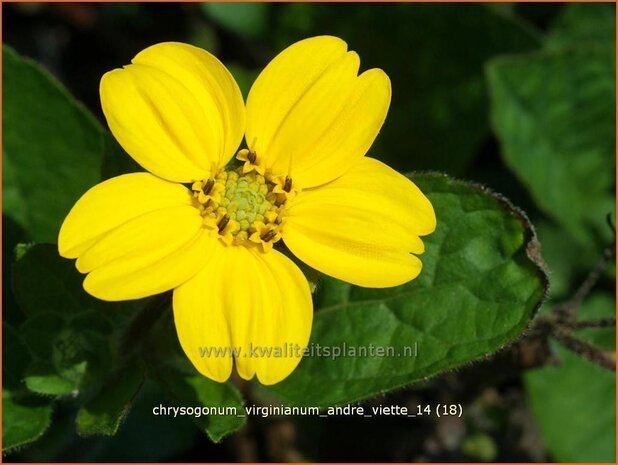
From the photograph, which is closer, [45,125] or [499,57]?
[45,125]

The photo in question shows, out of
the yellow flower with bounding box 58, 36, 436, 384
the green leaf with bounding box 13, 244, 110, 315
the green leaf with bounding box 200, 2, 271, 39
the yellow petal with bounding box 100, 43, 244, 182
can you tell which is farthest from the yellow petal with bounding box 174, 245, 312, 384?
the green leaf with bounding box 200, 2, 271, 39

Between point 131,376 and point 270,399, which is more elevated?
point 131,376

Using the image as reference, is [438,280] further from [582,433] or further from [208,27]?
[208,27]

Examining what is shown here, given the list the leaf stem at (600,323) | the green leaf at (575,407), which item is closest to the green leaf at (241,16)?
the green leaf at (575,407)

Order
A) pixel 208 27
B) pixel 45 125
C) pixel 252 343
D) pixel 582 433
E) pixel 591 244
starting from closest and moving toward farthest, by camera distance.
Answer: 1. pixel 252 343
2. pixel 45 125
3. pixel 582 433
4. pixel 591 244
5. pixel 208 27

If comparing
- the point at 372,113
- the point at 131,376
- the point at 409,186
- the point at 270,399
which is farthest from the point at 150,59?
the point at 270,399

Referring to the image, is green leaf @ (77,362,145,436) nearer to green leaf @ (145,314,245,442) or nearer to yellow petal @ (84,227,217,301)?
green leaf @ (145,314,245,442)

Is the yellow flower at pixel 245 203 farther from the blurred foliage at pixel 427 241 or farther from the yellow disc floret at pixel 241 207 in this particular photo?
the blurred foliage at pixel 427 241
